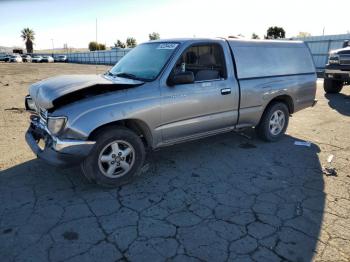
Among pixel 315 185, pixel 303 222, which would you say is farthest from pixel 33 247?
pixel 315 185

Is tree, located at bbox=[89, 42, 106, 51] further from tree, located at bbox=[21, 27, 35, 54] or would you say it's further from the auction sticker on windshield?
the auction sticker on windshield

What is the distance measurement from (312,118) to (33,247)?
702 cm

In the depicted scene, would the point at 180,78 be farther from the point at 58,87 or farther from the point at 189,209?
the point at 189,209

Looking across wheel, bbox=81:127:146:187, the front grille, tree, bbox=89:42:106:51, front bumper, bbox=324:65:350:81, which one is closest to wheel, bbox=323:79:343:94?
front bumper, bbox=324:65:350:81

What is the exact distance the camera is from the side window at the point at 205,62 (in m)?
4.76

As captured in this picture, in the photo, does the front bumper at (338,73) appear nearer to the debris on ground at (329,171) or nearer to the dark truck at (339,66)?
the dark truck at (339,66)

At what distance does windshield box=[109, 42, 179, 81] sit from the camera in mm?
4438

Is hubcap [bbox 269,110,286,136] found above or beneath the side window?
beneath

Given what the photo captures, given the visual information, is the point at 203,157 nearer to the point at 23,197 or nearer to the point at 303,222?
the point at 303,222

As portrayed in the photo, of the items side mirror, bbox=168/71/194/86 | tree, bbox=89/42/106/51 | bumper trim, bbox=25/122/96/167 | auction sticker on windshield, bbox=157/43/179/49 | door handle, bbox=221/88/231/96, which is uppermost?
tree, bbox=89/42/106/51

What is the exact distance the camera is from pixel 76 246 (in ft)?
9.58

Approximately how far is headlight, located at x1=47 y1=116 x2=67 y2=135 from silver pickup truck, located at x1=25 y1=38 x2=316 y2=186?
12 millimetres

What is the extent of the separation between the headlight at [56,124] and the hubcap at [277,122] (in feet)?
12.5

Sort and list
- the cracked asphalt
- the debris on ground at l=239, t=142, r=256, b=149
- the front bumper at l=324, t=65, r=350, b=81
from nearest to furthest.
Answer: the cracked asphalt, the debris on ground at l=239, t=142, r=256, b=149, the front bumper at l=324, t=65, r=350, b=81
